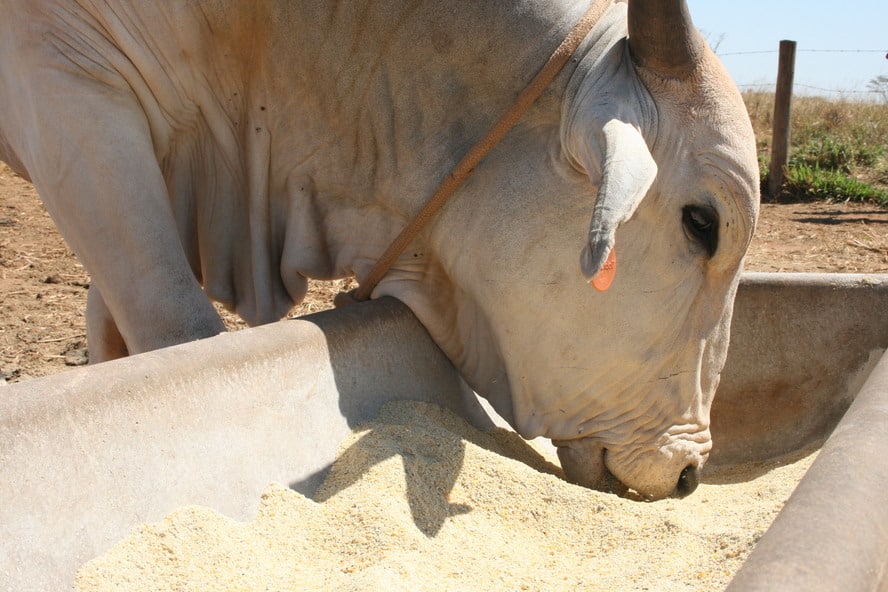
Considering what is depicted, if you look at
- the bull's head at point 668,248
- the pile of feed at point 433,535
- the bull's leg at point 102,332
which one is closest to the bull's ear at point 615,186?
the bull's head at point 668,248

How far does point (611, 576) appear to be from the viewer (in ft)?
6.02

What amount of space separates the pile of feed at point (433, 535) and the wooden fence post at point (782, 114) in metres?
7.62

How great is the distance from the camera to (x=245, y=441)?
2037 mm

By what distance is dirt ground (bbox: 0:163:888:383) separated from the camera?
4.48 metres

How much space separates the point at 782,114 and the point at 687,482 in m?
7.60

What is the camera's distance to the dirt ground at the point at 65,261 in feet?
14.7

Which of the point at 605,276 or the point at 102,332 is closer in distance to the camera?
the point at 605,276

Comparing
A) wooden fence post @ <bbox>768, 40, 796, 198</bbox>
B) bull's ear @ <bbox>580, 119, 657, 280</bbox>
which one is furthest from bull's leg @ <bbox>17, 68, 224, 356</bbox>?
wooden fence post @ <bbox>768, 40, 796, 198</bbox>

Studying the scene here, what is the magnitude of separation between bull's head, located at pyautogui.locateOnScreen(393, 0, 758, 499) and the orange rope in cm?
3

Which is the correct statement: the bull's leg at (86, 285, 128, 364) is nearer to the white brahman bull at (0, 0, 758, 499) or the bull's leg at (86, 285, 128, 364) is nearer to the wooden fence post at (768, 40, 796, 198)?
the white brahman bull at (0, 0, 758, 499)

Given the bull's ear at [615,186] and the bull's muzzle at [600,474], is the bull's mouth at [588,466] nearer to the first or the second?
the bull's muzzle at [600,474]

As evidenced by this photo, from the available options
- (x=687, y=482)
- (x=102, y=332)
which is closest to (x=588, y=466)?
(x=687, y=482)

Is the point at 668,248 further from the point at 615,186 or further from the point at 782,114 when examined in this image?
the point at 782,114

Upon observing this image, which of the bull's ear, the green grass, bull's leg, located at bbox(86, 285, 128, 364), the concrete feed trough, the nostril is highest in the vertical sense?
the bull's ear
